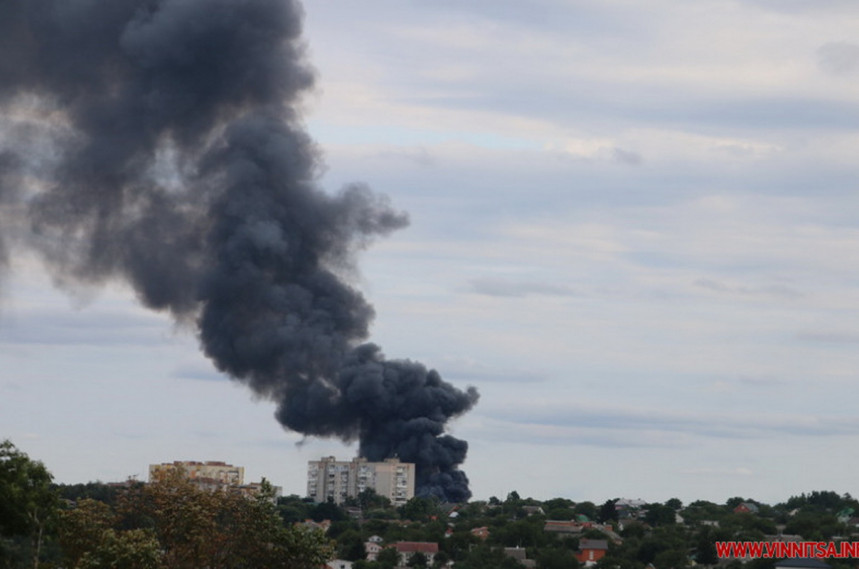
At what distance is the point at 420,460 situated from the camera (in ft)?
511

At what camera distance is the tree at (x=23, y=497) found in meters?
39.2

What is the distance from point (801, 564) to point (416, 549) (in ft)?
110

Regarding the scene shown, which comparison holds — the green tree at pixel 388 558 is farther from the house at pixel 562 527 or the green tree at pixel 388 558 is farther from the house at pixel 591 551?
the house at pixel 562 527

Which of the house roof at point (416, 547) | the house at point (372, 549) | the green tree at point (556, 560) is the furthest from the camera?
the house at point (372, 549)

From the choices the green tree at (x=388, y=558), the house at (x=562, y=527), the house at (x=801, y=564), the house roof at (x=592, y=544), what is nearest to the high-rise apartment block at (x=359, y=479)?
the house at (x=562, y=527)

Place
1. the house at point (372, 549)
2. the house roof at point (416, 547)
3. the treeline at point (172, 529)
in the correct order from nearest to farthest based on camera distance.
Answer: the treeline at point (172, 529) → the house roof at point (416, 547) → the house at point (372, 549)

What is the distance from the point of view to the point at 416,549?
4441 inches

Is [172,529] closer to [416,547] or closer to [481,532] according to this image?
[416,547]

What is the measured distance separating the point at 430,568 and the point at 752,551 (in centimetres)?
2299

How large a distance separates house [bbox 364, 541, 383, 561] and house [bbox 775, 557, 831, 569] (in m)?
32.8

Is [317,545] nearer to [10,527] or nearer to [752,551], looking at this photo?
[10,527]

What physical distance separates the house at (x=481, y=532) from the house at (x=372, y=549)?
8051 mm

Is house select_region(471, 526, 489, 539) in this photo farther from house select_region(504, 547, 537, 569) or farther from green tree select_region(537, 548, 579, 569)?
green tree select_region(537, 548, 579, 569)

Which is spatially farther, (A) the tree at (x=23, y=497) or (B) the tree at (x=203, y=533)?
(B) the tree at (x=203, y=533)
